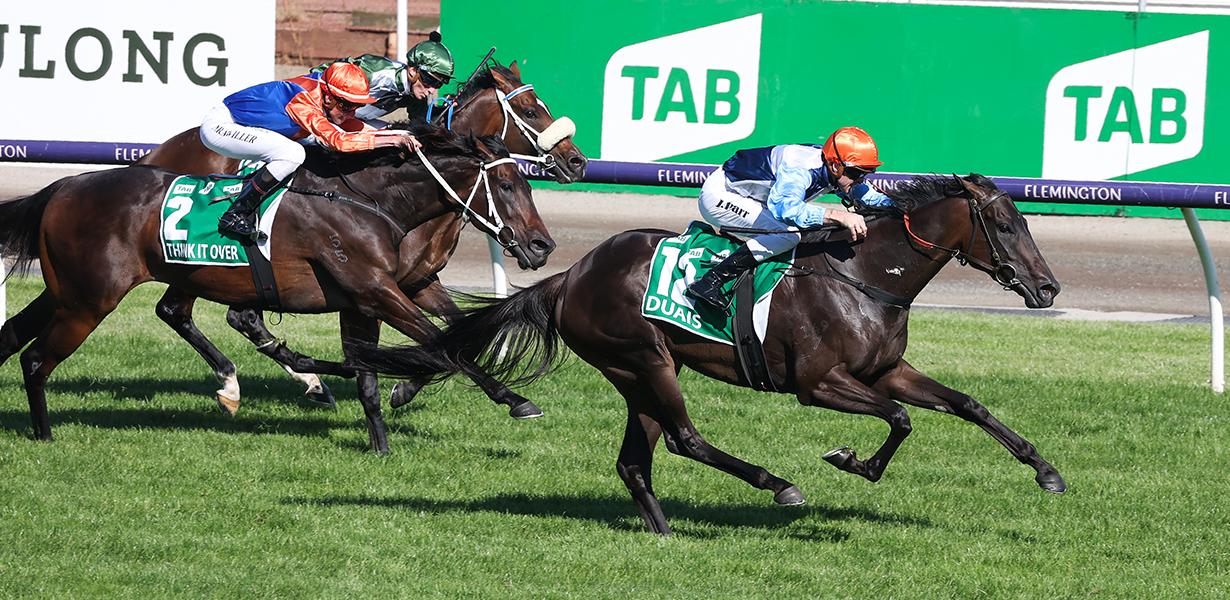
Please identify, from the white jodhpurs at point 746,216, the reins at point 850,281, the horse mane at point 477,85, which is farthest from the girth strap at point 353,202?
the reins at point 850,281

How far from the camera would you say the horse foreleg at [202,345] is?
27.1ft

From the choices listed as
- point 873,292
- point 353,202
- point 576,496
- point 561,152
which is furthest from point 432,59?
point 873,292

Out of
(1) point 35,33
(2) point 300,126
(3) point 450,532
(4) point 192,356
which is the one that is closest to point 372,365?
(3) point 450,532

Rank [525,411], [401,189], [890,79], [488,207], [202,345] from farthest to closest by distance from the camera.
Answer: [890,79] → [202,345] → [401,189] → [488,207] → [525,411]

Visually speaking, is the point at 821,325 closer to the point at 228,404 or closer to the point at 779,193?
the point at 779,193

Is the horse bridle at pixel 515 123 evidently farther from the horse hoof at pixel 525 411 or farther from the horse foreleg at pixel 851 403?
the horse foreleg at pixel 851 403

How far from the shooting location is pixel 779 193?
19.4ft

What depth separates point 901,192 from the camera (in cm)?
622

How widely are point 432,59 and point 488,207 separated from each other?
4.70 ft

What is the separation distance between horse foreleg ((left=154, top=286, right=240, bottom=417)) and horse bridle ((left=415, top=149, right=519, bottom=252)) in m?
2.06

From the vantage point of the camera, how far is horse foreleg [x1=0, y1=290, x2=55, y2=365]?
7805 mm

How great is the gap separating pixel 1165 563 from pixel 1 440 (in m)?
5.85

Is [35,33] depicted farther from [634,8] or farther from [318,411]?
[634,8]

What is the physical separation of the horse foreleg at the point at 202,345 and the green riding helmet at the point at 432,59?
1984 mm
